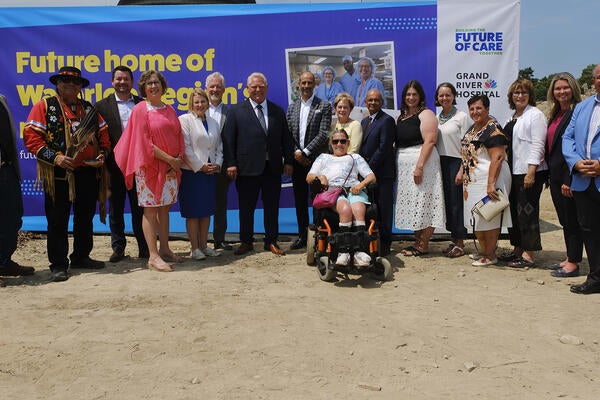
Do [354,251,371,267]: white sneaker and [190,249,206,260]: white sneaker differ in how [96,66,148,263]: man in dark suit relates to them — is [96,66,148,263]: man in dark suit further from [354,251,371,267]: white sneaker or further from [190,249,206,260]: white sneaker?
[354,251,371,267]: white sneaker

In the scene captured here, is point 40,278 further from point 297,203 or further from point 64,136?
point 297,203

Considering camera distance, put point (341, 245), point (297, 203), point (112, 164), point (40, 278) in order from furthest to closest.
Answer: point (297, 203)
point (112, 164)
point (40, 278)
point (341, 245)

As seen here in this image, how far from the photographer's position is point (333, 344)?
3.48 meters

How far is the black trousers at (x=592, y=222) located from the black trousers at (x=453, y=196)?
126 cm

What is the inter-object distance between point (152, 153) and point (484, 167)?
10.1 feet

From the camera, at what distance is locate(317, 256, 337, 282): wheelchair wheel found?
4.87 m

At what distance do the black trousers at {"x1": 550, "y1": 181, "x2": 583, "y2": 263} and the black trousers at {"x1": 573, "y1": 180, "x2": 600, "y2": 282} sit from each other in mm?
484

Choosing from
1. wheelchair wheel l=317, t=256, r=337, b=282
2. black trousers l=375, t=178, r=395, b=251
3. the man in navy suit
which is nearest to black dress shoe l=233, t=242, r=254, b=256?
wheelchair wheel l=317, t=256, r=337, b=282

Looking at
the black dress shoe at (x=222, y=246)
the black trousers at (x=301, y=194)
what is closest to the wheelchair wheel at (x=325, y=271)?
the black trousers at (x=301, y=194)

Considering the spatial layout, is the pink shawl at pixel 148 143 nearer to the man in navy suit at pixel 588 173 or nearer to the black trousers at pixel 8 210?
the black trousers at pixel 8 210

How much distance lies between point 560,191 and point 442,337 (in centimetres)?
240

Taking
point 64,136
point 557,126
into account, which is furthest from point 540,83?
point 64,136

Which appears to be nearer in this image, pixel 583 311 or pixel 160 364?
pixel 160 364

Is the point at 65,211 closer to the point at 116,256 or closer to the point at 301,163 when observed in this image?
the point at 116,256
